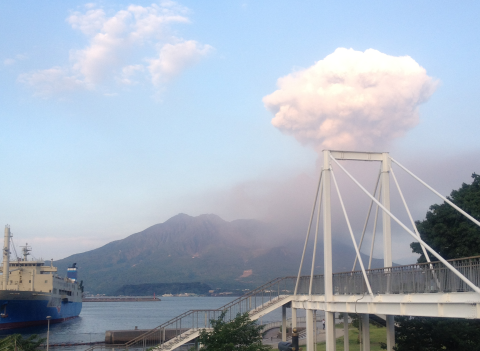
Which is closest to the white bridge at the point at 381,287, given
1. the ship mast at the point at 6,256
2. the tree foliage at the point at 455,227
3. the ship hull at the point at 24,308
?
the tree foliage at the point at 455,227

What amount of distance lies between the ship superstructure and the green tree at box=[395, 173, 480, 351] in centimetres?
6896

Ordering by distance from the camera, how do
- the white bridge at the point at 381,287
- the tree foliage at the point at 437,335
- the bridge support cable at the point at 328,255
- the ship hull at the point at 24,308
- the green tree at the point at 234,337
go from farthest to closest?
1. the ship hull at the point at 24,308
2. the tree foliage at the point at 437,335
3. the bridge support cable at the point at 328,255
4. the green tree at the point at 234,337
5. the white bridge at the point at 381,287

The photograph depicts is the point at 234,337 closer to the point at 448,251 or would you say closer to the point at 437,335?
the point at 437,335

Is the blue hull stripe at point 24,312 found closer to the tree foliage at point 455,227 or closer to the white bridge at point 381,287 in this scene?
the white bridge at point 381,287

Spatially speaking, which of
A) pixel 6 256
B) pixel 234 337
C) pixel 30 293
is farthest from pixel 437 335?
pixel 6 256

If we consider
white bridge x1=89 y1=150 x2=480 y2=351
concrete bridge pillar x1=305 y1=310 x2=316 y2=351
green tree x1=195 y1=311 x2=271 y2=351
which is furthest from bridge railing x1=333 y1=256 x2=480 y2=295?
green tree x1=195 y1=311 x2=271 y2=351

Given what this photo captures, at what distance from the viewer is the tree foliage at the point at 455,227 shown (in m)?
32.2

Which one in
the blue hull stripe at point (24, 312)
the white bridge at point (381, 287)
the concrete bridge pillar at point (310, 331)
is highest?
the white bridge at point (381, 287)

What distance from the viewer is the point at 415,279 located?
744 inches

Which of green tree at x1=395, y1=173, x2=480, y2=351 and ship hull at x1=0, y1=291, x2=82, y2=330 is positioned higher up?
green tree at x1=395, y1=173, x2=480, y2=351

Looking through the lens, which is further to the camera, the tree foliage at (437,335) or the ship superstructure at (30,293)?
the ship superstructure at (30,293)

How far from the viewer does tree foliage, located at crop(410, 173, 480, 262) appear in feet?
106

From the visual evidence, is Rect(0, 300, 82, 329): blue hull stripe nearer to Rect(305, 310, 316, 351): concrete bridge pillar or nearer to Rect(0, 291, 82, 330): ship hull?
Rect(0, 291, 82, 330): ship hull

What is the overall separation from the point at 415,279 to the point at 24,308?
269 ft
